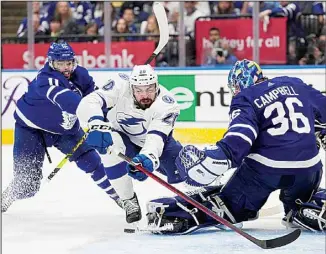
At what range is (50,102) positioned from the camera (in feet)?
16.3

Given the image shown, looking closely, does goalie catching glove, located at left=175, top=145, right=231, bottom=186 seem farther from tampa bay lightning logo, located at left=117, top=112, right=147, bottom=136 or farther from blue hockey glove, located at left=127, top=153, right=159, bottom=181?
tampa bay lightning logo, located at left=117, top=112, right=147, bottom=136

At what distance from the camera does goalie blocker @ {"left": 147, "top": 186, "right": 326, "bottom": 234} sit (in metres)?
4.05

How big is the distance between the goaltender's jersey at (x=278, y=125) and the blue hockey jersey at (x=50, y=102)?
120 centimetres

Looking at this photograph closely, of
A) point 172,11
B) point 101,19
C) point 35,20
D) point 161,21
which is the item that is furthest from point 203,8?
point 161,21

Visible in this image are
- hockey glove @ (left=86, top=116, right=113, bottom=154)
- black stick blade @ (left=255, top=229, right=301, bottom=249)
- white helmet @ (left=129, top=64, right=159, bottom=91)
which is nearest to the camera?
black stick blade @ (left=255, top=229, right=301, bottom=249)

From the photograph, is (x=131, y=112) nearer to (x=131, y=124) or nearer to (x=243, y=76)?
(x=131, y=124)

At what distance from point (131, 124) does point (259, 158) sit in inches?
26.6

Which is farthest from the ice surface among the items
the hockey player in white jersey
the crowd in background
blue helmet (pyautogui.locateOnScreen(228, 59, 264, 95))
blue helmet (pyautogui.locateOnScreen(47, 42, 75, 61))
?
the crowd in background

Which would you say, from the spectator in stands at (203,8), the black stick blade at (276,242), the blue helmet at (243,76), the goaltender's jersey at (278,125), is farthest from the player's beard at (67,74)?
the spectator in stands at (203,8)

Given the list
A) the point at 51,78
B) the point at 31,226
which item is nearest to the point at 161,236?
the point at 31,226

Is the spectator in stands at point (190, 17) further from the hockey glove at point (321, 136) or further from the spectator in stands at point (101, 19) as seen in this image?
the hockey glove at point (321, 136)

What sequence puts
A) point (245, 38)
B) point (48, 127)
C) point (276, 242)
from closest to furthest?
point (276, 242) < point (48, 127) < point (245, 38)

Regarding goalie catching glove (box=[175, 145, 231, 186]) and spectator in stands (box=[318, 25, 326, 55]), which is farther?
spectator in stands (box=[318, 25, 326, 55])

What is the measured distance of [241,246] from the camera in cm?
380
